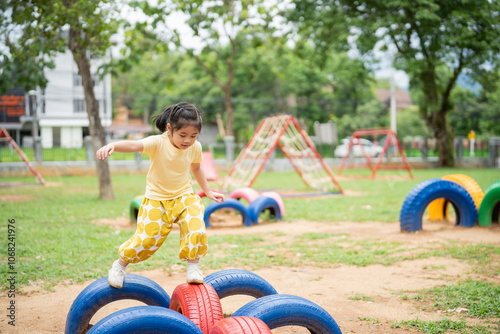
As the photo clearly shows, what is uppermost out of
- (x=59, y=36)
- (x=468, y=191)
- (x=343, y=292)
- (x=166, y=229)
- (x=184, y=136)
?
(x=59, y=36)

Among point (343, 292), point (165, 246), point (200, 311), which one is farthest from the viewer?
point (165, 246)

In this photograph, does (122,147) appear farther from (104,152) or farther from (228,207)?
(228,207)

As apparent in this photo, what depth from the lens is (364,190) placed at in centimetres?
1417

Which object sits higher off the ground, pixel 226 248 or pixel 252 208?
pixel 252 208

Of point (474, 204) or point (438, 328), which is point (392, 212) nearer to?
point (474, 204)

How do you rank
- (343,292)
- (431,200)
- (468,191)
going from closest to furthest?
(343,292), (431,200), (468,191)

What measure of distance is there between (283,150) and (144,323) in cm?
1057

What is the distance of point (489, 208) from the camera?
295 inches

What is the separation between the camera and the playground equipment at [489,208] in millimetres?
7352

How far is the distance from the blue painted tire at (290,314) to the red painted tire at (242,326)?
14cm

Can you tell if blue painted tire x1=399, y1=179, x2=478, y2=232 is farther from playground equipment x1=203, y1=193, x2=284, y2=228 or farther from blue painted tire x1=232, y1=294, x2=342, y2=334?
blue painted tire x1=232, y1=294, x2=342, y2=334

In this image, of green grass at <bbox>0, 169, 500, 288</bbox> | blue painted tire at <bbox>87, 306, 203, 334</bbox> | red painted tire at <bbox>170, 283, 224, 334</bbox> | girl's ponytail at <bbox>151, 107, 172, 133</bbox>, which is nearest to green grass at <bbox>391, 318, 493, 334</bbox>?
red painted tire at <bbox>170, 283, 224, 334</bbox>

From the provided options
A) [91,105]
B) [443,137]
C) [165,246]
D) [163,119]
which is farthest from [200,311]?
Answer: [443,137]

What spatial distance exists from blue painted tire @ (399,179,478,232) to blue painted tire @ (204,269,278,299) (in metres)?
4.53
